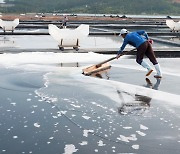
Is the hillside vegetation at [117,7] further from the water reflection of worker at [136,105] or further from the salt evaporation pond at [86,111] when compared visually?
the water reflection of worker at [136,105]

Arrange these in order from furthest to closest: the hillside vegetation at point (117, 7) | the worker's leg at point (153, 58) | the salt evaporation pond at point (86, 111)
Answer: the hillside vegetation at point (117, 7) < the worker's leg at point (153, 58) < the salt evaporation pond at point (86, 111)

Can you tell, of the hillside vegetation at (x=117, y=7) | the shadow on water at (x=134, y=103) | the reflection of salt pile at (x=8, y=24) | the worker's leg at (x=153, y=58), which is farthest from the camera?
the hillside vegetation at (x=117, y=7)

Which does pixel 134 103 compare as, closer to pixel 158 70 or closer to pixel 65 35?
pixel 158 70

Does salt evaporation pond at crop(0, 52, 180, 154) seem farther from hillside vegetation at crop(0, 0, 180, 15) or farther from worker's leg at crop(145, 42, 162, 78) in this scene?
hillside vegetation at crop(0, 0, 180, 15)

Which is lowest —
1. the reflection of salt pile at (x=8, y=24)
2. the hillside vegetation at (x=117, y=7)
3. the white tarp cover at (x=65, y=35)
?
the hillside vegetation at (x=117, y=7)

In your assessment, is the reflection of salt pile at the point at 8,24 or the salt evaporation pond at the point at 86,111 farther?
the reflection of salt pile at the point at 8,24

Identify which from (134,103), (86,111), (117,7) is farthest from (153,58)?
(117,7)

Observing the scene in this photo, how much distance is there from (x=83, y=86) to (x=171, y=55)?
7405 millimetres

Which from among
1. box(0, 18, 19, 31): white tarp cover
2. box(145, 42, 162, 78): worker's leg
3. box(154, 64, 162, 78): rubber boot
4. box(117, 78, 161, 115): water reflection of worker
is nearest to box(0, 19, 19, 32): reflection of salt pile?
box(0, 18, 19, 31): white tarp cover

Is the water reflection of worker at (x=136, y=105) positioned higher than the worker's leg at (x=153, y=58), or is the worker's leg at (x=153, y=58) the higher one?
the worker's leg at (x=153, y=58)

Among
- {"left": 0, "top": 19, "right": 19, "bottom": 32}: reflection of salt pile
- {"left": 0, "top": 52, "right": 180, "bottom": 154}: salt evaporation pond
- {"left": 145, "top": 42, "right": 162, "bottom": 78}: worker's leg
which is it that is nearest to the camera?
{"left": 0, "top": 52, "right": 180, "bottom": 154}: salt evaporation pond

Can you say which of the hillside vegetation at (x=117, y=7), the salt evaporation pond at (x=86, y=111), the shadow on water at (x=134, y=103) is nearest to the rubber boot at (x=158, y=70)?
the salt evaporation pond at (x=86, y=111)

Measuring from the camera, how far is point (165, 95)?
310 inches

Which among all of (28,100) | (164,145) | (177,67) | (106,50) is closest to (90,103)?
(28,100)
